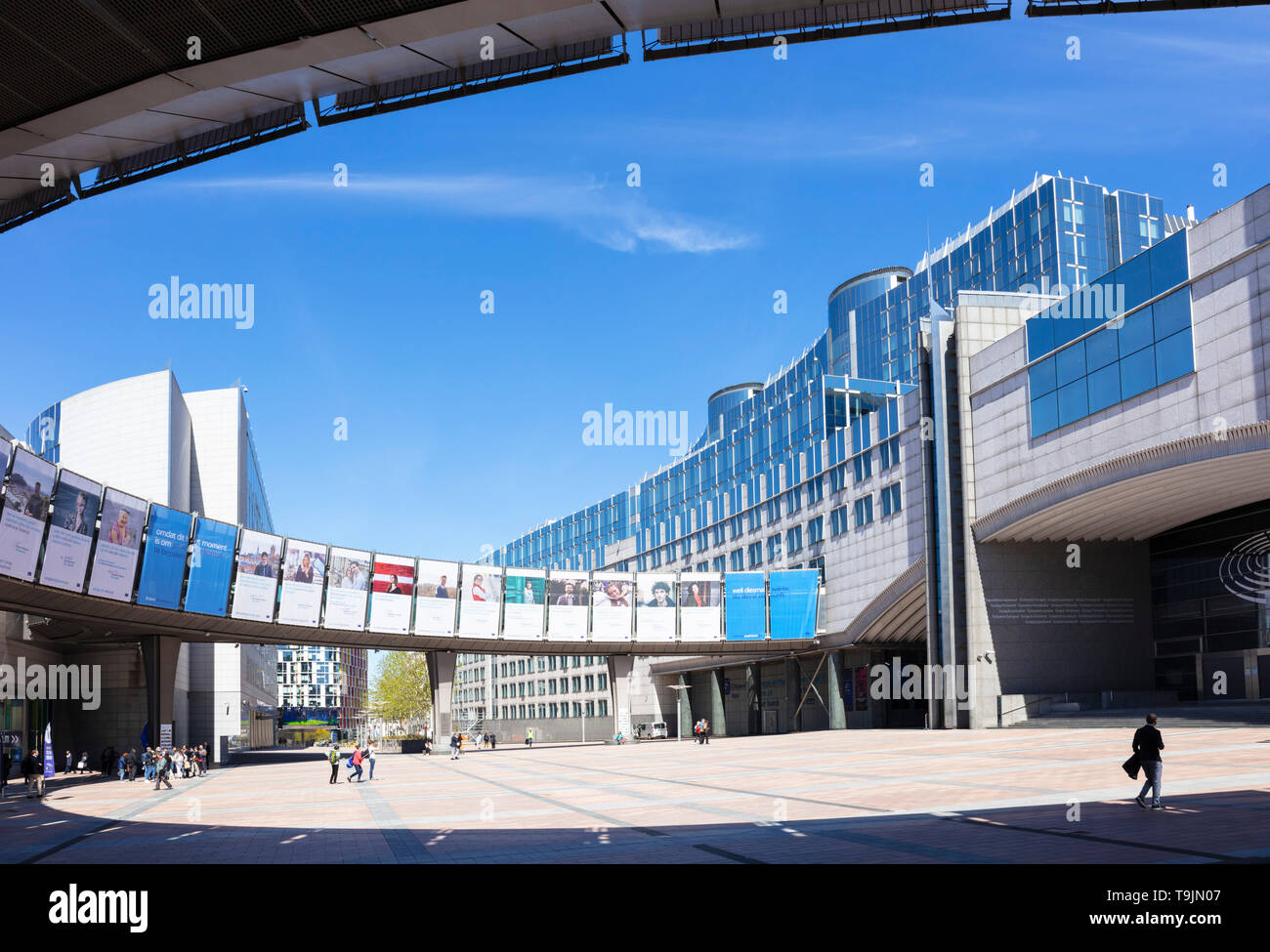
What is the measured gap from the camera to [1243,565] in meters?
48.6

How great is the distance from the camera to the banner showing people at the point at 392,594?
5875 cm

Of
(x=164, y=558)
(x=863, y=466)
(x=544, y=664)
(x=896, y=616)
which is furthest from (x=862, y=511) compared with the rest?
(x=544, y=664)

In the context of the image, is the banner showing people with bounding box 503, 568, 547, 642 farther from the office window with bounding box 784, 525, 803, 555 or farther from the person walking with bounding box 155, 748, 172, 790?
the person walking with bounding box 155, 748, 172, 790

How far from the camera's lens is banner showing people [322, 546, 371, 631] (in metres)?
56.4

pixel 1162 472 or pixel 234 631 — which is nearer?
pixel 1162 472

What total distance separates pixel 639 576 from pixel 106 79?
59541 millimetres

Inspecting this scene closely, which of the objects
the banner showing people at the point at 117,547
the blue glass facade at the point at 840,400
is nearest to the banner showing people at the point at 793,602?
the blue glass facade at the point at 840,400

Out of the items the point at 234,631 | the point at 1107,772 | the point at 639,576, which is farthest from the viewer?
the point at 639,576

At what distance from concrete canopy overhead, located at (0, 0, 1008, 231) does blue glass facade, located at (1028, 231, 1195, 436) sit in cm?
3496

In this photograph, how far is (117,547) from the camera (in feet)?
133

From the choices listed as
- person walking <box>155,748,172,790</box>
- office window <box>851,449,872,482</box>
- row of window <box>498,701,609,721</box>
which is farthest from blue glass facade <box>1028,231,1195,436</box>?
row of window <box>498,701,609,721</box>

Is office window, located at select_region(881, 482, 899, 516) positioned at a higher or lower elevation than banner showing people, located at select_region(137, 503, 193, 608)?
higher
